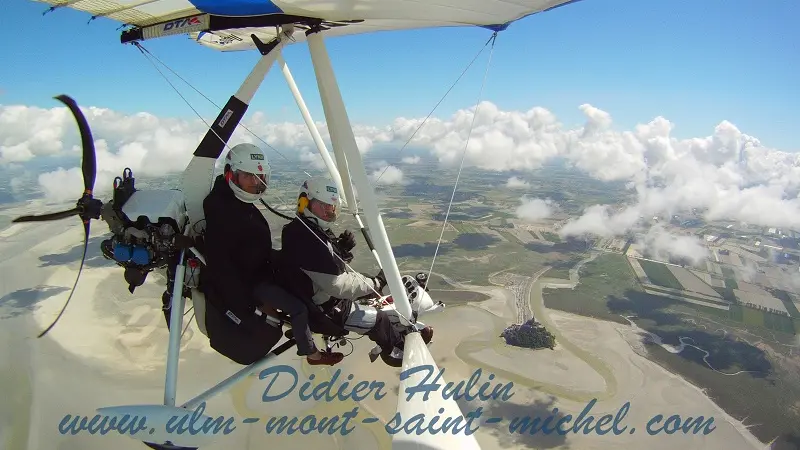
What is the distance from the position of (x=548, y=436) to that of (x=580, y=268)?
40.6 m

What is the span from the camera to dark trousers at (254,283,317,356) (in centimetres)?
346

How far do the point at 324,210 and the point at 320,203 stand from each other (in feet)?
0.26

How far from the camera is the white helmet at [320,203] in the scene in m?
3.80

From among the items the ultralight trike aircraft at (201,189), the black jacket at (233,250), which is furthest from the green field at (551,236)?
the black jacket at (233,250)

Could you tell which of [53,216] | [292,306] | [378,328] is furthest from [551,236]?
[53,216]

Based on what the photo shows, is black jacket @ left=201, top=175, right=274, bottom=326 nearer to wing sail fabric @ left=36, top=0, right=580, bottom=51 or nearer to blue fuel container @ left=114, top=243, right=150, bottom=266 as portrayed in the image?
blue fuel container @ left=114, top=243, right=150, bottom=266

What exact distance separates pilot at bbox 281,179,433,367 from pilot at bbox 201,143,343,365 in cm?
23

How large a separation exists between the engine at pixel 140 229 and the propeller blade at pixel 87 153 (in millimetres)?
274

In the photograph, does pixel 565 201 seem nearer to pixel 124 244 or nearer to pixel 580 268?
pixel 580 268

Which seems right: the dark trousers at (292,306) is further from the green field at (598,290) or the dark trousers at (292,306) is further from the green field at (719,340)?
the green field at (598,290)

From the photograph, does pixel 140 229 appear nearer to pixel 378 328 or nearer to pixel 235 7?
pixel 235 7

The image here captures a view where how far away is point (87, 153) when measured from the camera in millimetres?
3816

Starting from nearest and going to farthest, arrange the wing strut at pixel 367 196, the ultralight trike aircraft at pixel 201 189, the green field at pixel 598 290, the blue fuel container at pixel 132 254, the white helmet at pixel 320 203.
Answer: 1. the ultralight trike aircraft at pixel 201 189
2. the wing strut at pixel 367 196
3. the blue fuel container at pixel 132 254
4. the white helmet at pixel 320 203
5. the green field at pixel 598 290

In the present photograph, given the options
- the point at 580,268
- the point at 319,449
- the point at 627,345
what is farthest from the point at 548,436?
the point at 580,268
